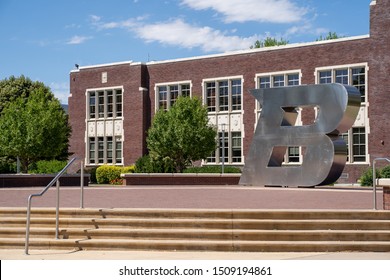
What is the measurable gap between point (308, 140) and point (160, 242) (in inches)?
497

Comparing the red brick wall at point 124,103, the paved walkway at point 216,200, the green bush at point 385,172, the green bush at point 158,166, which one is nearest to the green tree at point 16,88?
the red brick wall at point 124,103

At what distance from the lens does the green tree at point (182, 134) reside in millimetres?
41969

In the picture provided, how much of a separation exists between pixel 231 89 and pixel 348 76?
963 cm

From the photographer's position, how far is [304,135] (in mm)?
24453

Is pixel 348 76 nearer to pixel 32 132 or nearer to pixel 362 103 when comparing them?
pixel 362 103

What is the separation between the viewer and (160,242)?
1289 cm

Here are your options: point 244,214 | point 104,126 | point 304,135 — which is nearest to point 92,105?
point 104,126

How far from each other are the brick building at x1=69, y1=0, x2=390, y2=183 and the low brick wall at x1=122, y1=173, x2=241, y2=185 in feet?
36.0

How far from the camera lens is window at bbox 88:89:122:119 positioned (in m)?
54.8

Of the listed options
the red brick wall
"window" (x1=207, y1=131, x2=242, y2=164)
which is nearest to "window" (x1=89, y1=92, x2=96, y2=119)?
the red brick wall

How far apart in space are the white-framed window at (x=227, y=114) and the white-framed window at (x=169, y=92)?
1954 mm

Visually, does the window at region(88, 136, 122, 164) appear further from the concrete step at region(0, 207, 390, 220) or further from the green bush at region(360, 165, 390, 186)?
the concrete step at region(0, 207, 390, 220)

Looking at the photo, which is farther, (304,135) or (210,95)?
(210,95)

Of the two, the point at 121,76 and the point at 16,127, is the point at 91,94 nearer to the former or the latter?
the point at 121,76
